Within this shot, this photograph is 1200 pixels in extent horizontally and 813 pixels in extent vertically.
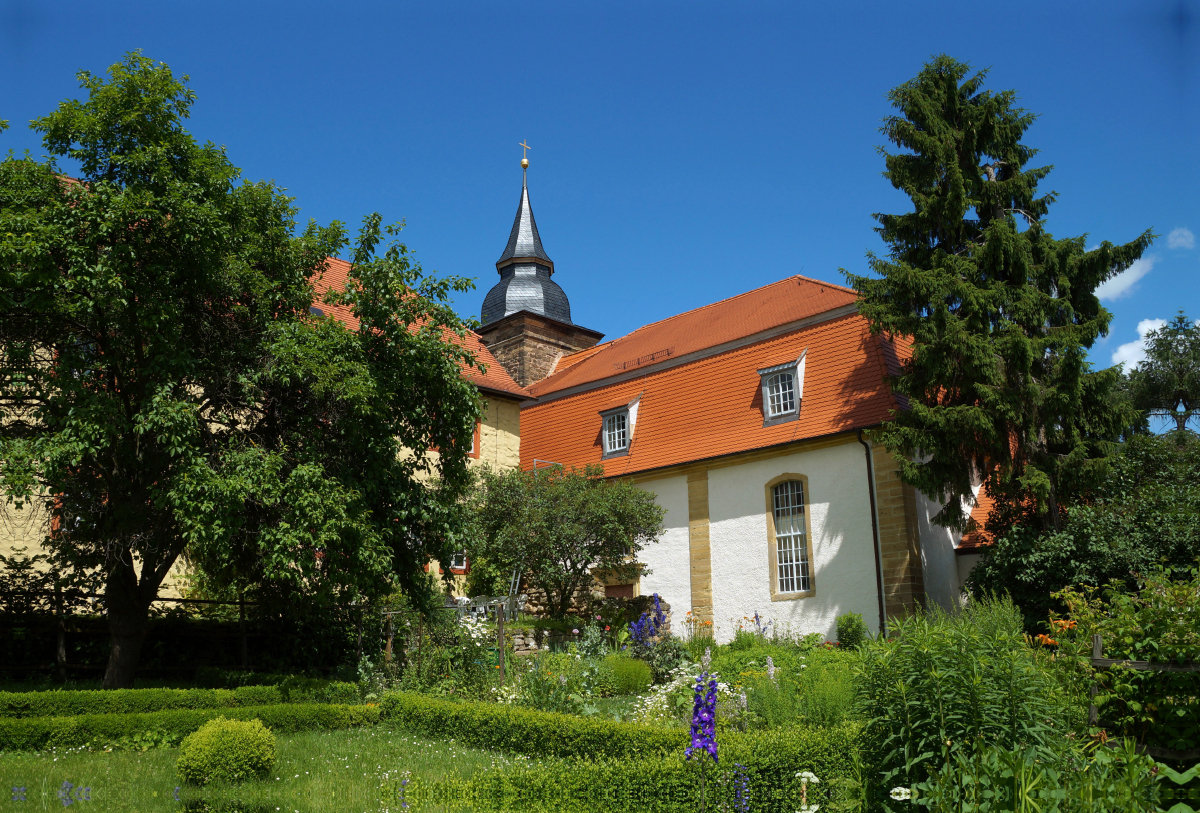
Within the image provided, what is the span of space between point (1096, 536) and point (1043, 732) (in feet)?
33.6

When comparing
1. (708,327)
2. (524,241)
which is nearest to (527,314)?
(524,241)

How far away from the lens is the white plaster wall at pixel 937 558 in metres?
17.4

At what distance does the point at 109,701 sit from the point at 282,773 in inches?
124

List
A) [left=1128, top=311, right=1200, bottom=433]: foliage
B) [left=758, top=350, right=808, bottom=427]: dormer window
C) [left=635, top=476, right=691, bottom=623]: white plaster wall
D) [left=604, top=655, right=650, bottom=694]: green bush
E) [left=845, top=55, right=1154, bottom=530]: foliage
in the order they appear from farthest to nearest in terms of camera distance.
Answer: [left=1128, top=311, right=1200, bottom=433]: foliage → [left=635, top=476, right=691, bottom=623]: white plaster wall → [left=758, top=350, right=808, bottom=427]: dormer window → [left=845, top=55, right=1154, bottom=530]: foliage → [left=604, top=655, right=650, bottom=694]: green bush

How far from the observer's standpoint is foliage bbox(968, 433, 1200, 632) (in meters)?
13.3

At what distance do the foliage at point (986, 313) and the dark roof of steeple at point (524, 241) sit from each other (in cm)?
2024

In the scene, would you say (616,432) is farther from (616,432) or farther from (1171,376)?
(1171,376)

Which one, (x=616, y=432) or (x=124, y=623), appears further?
(x=616, y=432)

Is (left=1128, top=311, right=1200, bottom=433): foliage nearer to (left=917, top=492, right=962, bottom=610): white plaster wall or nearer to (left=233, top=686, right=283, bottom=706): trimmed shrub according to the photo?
(left=917, top=492, right=962, bottom=610): white plaster wall

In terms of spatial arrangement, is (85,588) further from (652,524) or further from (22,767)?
(652,524)

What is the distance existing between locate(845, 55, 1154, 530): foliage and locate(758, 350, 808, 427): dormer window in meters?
3.59

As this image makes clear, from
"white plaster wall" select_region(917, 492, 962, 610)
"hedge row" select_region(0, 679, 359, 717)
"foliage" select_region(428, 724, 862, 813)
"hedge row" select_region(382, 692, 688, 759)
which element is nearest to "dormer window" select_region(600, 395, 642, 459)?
"white plaster wall" select_region(917, 492, 962, 610)

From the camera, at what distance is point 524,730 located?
9.05 m

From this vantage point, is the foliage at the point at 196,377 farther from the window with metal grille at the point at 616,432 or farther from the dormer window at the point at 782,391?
the window with metal grille at the point at 616,432
